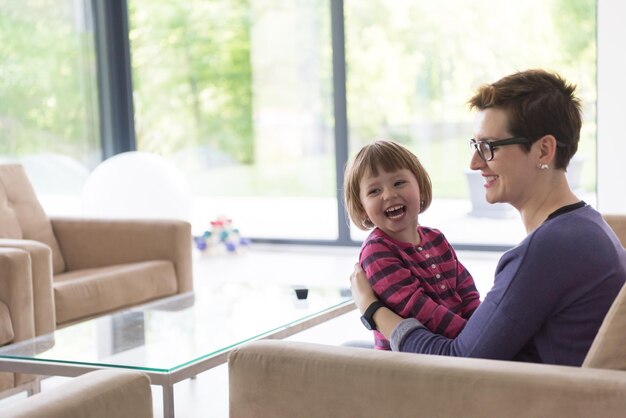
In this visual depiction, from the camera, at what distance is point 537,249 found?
185cm

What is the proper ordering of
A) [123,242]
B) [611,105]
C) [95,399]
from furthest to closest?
[611,105] < [123,242] < [95,399]

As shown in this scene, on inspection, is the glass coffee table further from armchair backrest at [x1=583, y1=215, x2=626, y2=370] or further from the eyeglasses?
armchair backrest at [x1=583, y1=215, x2=626, y2=370]

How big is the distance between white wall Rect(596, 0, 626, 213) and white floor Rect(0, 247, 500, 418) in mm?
811

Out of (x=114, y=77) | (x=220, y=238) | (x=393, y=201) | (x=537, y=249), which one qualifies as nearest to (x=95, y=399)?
(x=537, y=249)

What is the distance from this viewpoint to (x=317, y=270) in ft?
20.8

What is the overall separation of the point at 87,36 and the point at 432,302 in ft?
18.5

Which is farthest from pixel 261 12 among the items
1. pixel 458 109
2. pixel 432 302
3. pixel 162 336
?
pixel 432 302

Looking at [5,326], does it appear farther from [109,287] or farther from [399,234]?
[399,234]

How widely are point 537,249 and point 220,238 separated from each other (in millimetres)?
5265

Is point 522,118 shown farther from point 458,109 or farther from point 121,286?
point 458,109

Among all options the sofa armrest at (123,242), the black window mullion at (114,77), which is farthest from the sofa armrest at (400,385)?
the black window mullion at (114,77)

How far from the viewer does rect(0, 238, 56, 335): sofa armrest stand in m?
3.86

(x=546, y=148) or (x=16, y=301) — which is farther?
(x=16, y=301)

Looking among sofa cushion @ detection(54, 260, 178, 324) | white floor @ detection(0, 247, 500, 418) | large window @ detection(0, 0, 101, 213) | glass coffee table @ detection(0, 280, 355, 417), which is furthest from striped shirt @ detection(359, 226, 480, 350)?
large window @ detection(0, 0, 101, 213)
